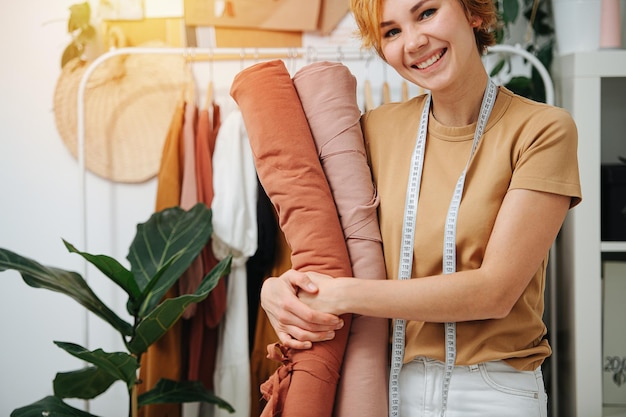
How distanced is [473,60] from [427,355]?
20.2 inches

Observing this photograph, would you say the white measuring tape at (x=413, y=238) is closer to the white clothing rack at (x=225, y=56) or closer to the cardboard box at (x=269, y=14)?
the white clothing rack at (x=225, y=56)

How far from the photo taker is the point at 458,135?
1236 mm

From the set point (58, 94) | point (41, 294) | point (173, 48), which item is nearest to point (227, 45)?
point (173, 48)

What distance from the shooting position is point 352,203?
4.14 feet

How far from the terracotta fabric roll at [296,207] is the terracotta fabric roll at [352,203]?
21 millimetres

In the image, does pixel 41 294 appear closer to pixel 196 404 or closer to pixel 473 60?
pixel 196 404

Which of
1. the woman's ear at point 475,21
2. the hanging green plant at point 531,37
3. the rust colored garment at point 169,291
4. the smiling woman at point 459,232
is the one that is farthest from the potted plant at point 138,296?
the hanging green plant at point 531,37

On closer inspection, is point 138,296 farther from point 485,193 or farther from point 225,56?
point 485,193

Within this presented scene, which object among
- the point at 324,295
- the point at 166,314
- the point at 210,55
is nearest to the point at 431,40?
the point at 324,295

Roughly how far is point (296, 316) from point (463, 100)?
473 mm

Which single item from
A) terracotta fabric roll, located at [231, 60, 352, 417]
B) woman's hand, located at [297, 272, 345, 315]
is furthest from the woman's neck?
woman's hand, located at [297, 272, 345, 315]

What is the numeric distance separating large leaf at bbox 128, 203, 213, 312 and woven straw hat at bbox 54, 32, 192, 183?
0.41 metres

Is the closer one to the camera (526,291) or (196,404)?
(526,291)

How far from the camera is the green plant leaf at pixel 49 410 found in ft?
6.05
